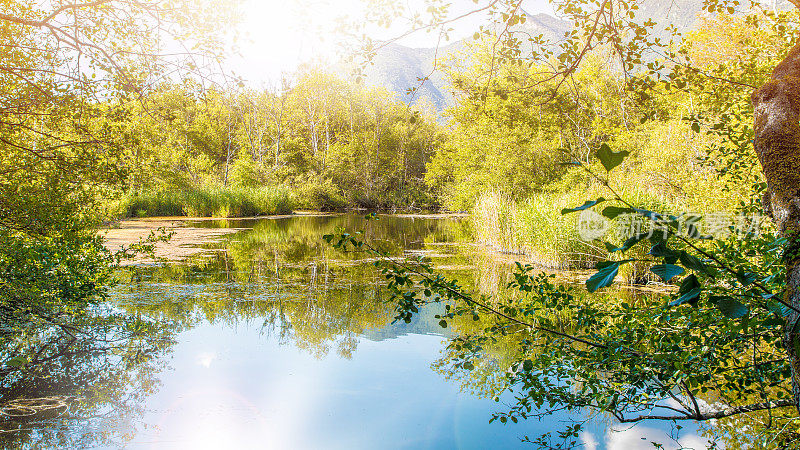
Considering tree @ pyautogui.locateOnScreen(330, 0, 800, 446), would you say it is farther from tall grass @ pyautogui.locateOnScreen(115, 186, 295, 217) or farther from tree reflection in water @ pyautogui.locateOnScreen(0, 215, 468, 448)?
tall grass @ pyautogui.locateOnScreen(115, 186, 295, 217)

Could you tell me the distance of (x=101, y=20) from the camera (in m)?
4.83

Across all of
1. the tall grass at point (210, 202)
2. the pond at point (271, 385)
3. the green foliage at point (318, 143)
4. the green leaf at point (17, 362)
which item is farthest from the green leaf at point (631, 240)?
the green foliage at point (318, 143)

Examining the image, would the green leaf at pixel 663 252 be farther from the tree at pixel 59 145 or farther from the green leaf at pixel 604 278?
the tree at pixel 59 145

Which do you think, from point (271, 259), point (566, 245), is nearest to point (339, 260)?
point (271, 259)

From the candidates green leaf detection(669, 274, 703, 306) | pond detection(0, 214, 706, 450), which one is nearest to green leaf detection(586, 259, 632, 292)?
green leaf detection(669, 274, 703, 306)

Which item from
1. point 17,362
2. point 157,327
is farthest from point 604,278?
point 157,327

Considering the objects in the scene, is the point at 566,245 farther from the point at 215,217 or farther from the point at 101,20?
the point at 215,217

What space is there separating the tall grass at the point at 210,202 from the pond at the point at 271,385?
1480cm

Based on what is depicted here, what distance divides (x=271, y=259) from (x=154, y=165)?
594 centimetres

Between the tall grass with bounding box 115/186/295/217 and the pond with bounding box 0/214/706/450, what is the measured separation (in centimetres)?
1480

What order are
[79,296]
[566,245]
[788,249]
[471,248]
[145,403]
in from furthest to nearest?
[471,248] < [566,245] < [79,296] < [145,403] < [788,249]

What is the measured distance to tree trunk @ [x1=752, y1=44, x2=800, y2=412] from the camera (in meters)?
1.79

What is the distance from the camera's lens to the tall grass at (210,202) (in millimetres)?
22141

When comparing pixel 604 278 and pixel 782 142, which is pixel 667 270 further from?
pixel 782 142
